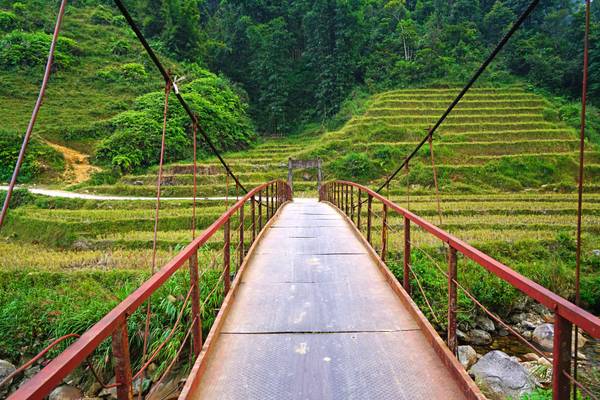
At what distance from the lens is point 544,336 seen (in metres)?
5.96

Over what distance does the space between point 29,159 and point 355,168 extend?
1637cm

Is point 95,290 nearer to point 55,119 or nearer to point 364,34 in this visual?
point 55,119

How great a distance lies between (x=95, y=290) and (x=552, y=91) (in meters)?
33.0

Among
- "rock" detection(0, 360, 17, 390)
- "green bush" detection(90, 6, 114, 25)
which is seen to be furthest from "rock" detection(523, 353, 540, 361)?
"green bush" detection(90, 6, 114, 25)

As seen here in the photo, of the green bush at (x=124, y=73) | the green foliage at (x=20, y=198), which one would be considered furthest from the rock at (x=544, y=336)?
the green bush at (x=124, y=73)

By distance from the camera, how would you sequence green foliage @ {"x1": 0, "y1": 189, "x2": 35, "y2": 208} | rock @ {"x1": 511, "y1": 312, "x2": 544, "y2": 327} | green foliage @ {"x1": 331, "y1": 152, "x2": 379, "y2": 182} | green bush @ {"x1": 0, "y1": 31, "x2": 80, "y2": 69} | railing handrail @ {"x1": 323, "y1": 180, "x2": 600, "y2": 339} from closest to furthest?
railing handrail @ {"x1": 323, "y1": 180, "x2": 600, "y2": 339} → rock @ {"x1": 511, "y1": 312, "x2": 544, "y2": 327} → green foliage @ {"x1": 0, "y1": 189, "x2": 35, "y2": 208} → green foliage @ {"x1": 331, "y1": 152, "x2": 379, "y2": 182} → green bush @ {"x1": 0, "y1": 31, "x2": 80, "y2": 69}

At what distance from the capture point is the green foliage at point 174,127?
59.9 feet

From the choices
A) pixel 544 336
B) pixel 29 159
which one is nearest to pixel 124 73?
pixel 29 159

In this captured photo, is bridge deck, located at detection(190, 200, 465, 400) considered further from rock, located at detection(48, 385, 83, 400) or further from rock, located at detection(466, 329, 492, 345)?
rock, located at detection(466, 329, 492, 345)

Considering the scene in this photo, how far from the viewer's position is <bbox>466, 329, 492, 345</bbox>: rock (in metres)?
6.01

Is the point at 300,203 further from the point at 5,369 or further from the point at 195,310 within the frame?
the point at 195,310

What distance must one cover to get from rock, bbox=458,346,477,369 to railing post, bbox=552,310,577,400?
4.62 meters

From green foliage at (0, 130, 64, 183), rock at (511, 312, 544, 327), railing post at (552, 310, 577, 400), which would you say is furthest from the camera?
green foliage at (0, 130, 64, 183)

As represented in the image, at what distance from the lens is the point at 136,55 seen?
28.8 meters
